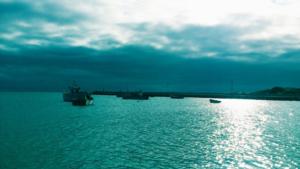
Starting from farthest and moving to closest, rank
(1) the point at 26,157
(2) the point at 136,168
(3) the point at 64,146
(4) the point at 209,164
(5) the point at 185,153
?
(3) the point at 64,146, (5) the point at 185,153, (1) the point at 26,157, (4) the point at 209,164, (2) the point at 136,168

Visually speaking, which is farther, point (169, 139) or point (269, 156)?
point (169, 139)

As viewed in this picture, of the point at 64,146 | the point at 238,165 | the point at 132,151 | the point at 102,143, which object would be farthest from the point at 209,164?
the point at 64,146

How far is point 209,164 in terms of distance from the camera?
26812 millimetres

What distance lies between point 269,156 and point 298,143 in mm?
10580

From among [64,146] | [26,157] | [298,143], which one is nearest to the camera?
[26,157]

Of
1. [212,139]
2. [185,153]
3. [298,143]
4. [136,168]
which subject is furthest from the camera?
[212,139]

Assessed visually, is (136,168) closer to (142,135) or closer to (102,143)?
(102,143)

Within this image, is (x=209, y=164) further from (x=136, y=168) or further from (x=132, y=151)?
(x=132, y=151)

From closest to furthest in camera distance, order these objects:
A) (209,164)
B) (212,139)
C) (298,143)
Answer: (209,164)
(298,143)
(212,139)

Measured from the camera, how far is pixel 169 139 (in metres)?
40.1

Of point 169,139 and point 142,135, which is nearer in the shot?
point 169,139

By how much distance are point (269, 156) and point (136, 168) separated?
1436 centimetres

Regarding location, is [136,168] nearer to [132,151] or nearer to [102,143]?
[132,151]

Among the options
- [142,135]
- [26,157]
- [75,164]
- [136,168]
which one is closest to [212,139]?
[142,135]
